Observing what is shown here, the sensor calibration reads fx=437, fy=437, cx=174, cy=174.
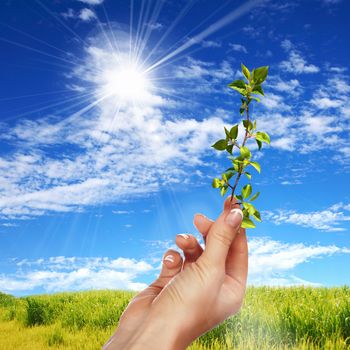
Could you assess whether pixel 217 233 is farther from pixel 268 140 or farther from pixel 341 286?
pixel 341 286

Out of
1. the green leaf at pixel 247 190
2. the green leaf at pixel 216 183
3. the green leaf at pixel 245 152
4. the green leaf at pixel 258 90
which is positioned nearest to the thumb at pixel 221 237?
the green leaf at pixel 247 190

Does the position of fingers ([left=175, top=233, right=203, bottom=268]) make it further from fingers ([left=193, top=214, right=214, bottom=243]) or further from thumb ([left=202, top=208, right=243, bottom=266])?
thumb ([left=202, top=208, right=243, bottom=266])

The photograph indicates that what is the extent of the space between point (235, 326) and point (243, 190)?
3497 mm

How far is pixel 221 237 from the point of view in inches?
105

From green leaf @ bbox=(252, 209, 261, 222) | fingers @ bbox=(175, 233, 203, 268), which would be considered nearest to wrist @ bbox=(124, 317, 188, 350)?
fingers @ bbox=(175, 233, 203, 268)

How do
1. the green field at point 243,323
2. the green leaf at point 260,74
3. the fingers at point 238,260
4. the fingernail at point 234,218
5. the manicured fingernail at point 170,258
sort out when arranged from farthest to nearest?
1. the green field at point 243,323
2. the manicured fingernail at point 170,258
3. the fingers at point 238,260
4. the fingernail at point 234,218
5. the green leaf at point 260,74

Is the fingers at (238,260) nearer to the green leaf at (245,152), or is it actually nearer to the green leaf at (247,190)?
the green leaf at (247,190)

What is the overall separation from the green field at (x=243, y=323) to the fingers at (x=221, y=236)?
2.21m

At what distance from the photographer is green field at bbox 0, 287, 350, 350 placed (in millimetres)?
4770

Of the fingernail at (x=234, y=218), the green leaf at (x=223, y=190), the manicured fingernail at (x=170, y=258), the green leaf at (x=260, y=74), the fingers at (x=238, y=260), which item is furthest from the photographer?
the manicured fingernail at (x=170, y=258)

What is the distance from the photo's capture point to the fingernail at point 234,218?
102 inches

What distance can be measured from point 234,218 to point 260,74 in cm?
84

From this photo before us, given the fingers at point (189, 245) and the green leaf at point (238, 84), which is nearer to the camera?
the green leaf at point (238, 84)

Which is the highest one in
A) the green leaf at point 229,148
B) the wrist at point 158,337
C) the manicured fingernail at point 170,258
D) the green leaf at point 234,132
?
the green leaf at point 234,132
